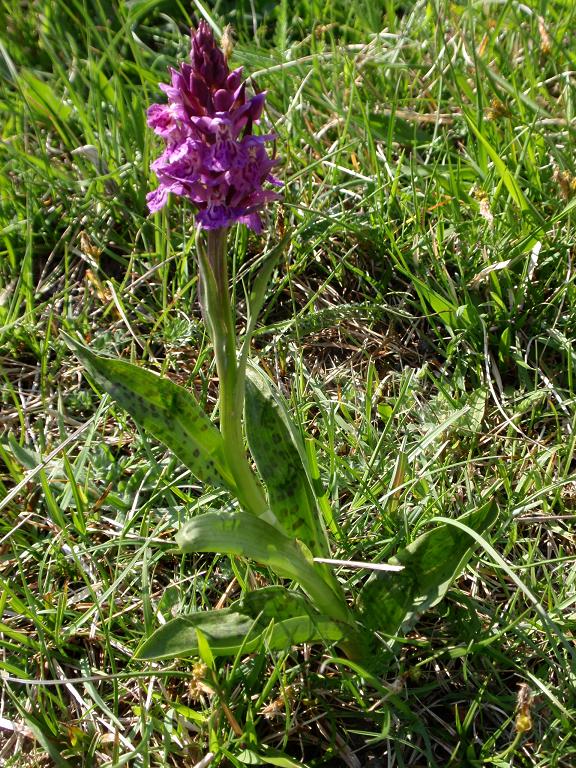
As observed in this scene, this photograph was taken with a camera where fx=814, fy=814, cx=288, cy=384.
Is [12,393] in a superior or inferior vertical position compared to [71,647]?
superior

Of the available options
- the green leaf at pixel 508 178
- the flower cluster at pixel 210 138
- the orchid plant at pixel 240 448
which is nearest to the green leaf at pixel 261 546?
the orchid plant at pixel 240 448

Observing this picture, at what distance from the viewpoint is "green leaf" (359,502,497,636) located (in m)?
1.67

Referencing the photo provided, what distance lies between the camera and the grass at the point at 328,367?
171cm

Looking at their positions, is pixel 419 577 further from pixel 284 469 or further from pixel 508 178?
pixel 508 178

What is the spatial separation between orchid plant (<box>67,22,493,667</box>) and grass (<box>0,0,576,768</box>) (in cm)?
9

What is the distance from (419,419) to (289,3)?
6.56 ft

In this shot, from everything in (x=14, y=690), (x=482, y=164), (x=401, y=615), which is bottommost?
(x=401, y=615)

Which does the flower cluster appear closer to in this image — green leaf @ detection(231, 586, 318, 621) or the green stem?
the green stem

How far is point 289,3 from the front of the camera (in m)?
3.31

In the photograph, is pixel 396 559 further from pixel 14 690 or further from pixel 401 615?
pixel 14 690

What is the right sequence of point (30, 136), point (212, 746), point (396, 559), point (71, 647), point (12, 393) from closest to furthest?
point (212, 746)
point (396, 559)
point (71, 647)
point (12, 393)
point (30, 136)

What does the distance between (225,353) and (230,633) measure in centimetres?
56

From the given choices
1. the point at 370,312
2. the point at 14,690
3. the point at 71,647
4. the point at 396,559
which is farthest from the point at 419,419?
the point at 14,690

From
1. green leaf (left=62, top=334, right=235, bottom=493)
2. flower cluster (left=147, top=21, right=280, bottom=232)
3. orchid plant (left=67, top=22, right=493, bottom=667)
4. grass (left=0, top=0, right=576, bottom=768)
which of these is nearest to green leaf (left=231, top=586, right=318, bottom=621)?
orchid plant (left=67, top=22, right=493, bottom=667)
